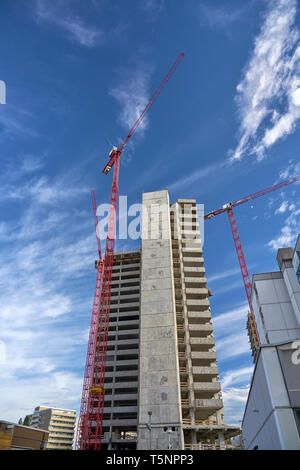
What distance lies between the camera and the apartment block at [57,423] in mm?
164875

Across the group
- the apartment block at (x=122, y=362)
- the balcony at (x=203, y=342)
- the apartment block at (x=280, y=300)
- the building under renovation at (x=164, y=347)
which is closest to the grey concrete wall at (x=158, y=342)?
the building under renovation at (x=164, y=347)

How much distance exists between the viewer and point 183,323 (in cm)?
6719

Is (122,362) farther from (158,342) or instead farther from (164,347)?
(164,347)

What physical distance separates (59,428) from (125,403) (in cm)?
12792

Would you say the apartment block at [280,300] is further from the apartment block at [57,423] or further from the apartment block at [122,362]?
the apartment block at [57,423]

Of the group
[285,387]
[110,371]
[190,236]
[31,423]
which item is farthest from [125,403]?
[31,423]

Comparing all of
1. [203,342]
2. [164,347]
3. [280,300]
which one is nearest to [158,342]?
[164,347]

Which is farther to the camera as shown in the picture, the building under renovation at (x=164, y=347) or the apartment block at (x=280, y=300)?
the building under renovation at (x=164, y=347)

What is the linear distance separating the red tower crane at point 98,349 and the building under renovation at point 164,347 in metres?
2.32

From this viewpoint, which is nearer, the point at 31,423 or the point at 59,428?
the point at 59,428

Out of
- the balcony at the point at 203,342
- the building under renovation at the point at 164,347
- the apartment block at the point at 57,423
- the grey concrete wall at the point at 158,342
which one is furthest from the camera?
the apartment block at the point at 57,423

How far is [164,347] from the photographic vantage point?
60.9 metres
